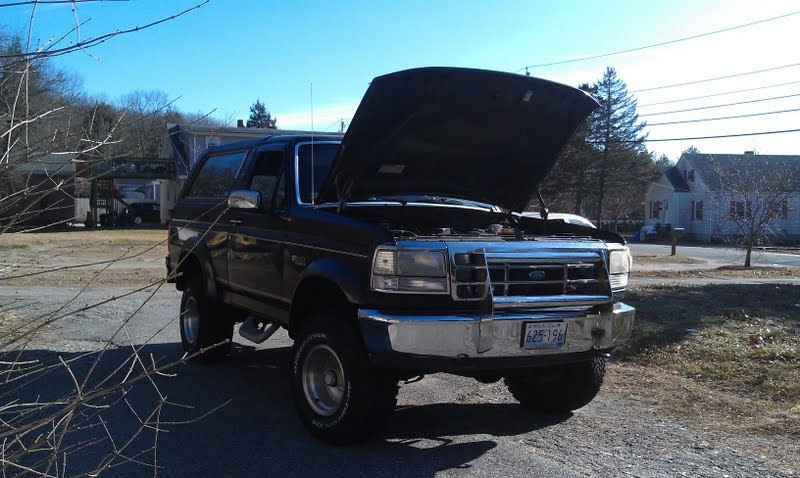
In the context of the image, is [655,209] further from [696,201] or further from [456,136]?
[456,136]

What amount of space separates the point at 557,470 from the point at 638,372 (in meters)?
3.10

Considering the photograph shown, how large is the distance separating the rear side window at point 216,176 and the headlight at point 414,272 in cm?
296

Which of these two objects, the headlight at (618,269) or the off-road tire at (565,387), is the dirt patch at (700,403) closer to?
the off-road tire at (565,387)

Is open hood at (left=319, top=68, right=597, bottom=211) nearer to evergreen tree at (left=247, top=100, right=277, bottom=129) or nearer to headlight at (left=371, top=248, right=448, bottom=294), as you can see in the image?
headlight at (left=371, top=248, right=448, bottom=294)

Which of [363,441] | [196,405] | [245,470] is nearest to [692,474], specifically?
[363,441]

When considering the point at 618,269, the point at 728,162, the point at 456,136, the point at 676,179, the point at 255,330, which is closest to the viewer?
the point at 618,269

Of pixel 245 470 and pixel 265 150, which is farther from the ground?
pixel 265 150

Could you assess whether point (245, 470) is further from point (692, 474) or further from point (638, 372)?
point (638, 372)

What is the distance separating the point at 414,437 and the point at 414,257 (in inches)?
56.2

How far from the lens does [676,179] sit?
52.9 metres

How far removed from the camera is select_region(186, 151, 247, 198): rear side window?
22.1 feet

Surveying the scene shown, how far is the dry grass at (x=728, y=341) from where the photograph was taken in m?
6.30

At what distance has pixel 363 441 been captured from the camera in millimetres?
4484

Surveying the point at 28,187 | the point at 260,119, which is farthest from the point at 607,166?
the point at 28,187
